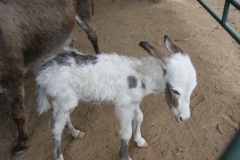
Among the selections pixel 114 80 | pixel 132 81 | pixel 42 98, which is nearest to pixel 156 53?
pixel 132 81

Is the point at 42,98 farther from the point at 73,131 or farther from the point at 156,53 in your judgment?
the point at 156,53

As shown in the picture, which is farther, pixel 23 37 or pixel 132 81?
pixel 23 37

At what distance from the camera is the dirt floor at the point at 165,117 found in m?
3.00

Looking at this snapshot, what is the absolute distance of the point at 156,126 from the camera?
128 inches

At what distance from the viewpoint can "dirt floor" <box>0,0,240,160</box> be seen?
9.84 ft

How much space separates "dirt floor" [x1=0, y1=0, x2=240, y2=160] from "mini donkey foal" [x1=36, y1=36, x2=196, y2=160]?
1.80 feet

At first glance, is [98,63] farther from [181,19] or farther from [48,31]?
[181,19]

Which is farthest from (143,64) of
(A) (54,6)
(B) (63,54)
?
(A) (54,6)

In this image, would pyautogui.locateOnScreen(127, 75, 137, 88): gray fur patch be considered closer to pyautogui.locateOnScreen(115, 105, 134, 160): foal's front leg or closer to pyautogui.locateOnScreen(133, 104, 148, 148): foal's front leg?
pyautogui.locateOnScreen(115, 105, 134, 160): foal's front leg

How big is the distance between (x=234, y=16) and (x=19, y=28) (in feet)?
13.1

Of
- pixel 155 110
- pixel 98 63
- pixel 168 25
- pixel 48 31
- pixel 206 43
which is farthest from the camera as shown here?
pixel 168 25

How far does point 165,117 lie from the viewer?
3.34 meters

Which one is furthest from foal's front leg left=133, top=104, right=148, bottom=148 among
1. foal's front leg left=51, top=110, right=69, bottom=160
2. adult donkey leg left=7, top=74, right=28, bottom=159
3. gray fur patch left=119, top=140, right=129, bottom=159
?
adult donkey leg left=7, top=74, right=28, bottom=159

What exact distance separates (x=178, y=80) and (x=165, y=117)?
1.08 metres
